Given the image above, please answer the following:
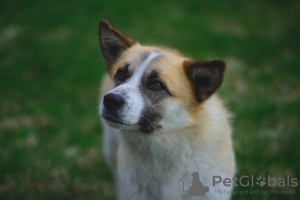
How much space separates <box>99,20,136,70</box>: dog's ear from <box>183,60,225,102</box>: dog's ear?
87 cm

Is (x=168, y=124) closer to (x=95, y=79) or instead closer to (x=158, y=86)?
(x=158, y=86)

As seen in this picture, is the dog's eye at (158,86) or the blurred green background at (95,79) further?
the blurred green background at (95,79)

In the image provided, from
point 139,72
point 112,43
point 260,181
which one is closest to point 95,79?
point 112,43

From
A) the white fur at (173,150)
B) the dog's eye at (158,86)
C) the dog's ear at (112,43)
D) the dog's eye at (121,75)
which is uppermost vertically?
the dog's ear at (112,43)

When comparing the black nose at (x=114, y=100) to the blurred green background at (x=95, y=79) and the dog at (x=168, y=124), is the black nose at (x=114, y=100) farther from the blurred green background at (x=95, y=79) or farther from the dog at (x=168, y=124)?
the blurred green background at (x=95, y=79)

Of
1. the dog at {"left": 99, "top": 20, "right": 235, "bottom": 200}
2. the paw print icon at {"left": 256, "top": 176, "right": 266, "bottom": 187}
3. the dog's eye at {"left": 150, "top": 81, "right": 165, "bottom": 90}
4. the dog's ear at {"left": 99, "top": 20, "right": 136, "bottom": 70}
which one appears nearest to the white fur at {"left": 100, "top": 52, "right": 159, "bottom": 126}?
the dog at {"left": 99, "top": 20, "right": 235, "bottom": 200}

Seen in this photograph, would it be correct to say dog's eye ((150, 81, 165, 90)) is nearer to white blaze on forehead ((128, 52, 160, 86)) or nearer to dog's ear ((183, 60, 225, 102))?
white blaze on forehead ((128, 52, 160, 86))

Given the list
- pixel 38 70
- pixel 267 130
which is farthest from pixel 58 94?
pixel 267 130

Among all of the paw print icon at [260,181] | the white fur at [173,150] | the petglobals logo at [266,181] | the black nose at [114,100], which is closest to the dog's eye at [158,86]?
the white fur at [173,150]

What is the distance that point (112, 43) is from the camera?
3.51 m

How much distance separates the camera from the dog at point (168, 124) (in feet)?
9.32

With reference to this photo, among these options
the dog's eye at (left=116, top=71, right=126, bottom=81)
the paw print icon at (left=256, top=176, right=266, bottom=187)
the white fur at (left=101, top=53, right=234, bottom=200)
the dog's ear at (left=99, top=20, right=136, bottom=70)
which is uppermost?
the dog's ear at (left=99, top=20, right=136, bottom=70)

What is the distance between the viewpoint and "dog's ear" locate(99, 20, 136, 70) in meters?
3.40

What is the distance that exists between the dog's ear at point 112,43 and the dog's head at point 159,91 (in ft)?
1.32
